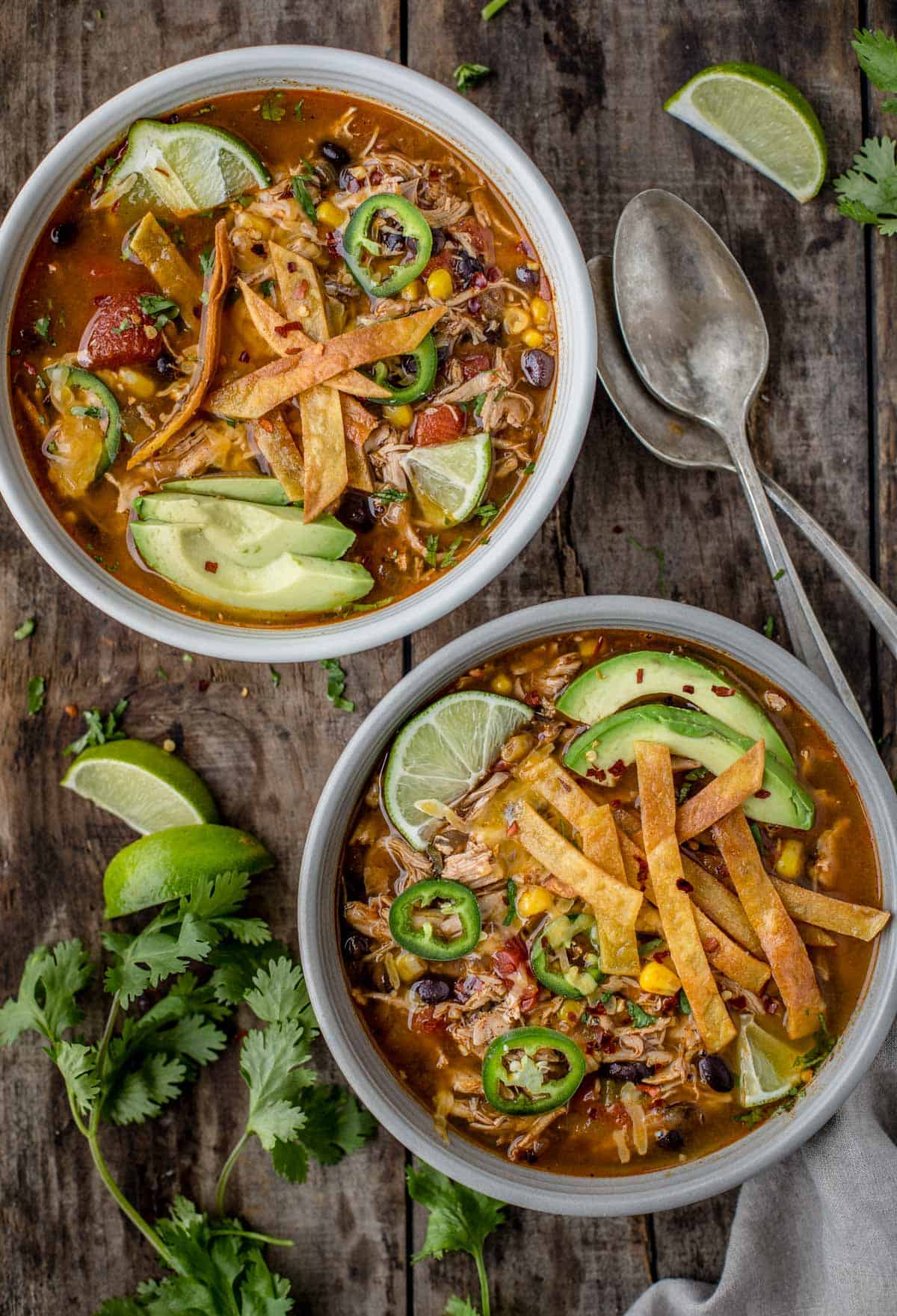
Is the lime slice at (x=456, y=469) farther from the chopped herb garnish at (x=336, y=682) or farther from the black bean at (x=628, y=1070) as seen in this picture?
the black bean at (x=628, y=1070)

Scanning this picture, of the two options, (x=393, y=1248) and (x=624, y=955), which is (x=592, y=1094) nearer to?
(x=624, y=955)

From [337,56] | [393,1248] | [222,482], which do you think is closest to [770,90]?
[337,56]

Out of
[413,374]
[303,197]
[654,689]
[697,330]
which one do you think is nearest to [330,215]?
[303,197]

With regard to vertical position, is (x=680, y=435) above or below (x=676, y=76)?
below

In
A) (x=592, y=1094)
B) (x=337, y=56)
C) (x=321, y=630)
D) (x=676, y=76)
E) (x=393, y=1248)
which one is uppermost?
(x=676, y=76)

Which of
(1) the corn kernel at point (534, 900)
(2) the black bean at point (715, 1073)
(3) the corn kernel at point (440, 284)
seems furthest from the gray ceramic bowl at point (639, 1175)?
(3) the corn kernel at point (440, 284)

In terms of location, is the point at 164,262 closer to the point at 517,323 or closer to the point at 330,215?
the point at 330,215
